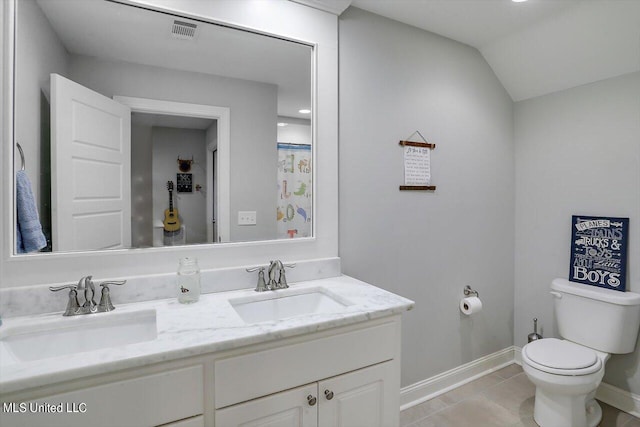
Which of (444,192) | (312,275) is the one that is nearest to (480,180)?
(444,192)

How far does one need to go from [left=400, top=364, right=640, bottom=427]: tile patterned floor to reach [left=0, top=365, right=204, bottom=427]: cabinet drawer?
1.50m

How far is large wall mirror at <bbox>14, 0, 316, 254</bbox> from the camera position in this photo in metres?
1.31

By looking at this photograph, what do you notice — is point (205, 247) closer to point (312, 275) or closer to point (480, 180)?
point (312, 275)

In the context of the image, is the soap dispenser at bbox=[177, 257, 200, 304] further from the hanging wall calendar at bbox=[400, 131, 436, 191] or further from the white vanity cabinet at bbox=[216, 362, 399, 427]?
the hanging wall calendar at bbox=[400, 131, 436, 191]

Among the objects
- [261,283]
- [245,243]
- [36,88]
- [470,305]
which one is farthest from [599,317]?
[36,88]

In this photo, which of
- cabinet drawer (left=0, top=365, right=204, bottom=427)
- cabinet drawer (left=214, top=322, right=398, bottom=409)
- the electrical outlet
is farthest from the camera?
the electrical outlet

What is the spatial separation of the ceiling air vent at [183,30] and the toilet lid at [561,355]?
96.3 inches

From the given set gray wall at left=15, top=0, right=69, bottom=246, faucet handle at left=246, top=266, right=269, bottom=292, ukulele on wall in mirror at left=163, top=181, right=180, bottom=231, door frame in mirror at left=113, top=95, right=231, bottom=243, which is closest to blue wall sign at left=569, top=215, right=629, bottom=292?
faucet handle at left=246, top=266, right=269, bottom=292

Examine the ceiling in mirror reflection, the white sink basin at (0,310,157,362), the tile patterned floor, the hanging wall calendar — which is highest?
the ceiling in mirror reflection

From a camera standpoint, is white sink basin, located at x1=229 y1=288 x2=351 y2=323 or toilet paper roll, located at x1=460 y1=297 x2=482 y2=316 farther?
toilet paper roll, located at x1=460 y1=297 x2=482 y2=316

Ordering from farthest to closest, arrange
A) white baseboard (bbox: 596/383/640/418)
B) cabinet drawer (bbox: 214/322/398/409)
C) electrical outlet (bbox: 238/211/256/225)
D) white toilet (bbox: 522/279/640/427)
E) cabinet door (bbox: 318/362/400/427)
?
white baseboard (bbox: 596/383/640/418) → white toilet (bbox: 522/279/640/427) → electrical outlet (bbox: 238/211/256/225) → cabinet door (bbox: 318/362/400/427) → cabinet drawer (bbox: 214/322/398/409)

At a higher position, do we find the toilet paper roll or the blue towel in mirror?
the blue towel in mirror

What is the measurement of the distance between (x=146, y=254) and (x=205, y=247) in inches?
9.7

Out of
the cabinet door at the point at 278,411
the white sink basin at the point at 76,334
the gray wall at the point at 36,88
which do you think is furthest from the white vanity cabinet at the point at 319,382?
the gray wall at the point at 36,88
